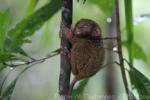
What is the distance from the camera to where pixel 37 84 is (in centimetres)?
234

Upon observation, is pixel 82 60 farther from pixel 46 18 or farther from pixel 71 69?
pixel 46 18

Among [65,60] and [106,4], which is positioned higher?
[106,4]

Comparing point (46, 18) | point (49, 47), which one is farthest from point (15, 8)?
point (46, 18)

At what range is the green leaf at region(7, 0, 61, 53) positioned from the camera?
2.85ft

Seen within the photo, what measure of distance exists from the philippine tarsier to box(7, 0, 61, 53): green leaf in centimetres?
12

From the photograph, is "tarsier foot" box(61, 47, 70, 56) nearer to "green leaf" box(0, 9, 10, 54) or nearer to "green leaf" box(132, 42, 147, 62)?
"green leaf" box(0, 9, 10, 54)

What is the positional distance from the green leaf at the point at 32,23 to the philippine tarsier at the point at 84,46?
12cm

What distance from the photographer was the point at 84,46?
76cm

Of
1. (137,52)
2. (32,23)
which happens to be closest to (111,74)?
(137,52)

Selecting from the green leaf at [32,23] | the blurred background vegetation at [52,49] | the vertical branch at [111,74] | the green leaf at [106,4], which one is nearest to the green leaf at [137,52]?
the green leaf at [106,4]

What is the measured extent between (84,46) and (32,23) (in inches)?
6.6

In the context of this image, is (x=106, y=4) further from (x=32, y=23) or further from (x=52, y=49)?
(x=52, y=49)

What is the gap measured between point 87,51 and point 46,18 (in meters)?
0.17

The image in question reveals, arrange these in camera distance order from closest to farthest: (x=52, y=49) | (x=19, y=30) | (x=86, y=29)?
(x=86, y=29) < (x=19, y=30) < (x=52, y=49)
